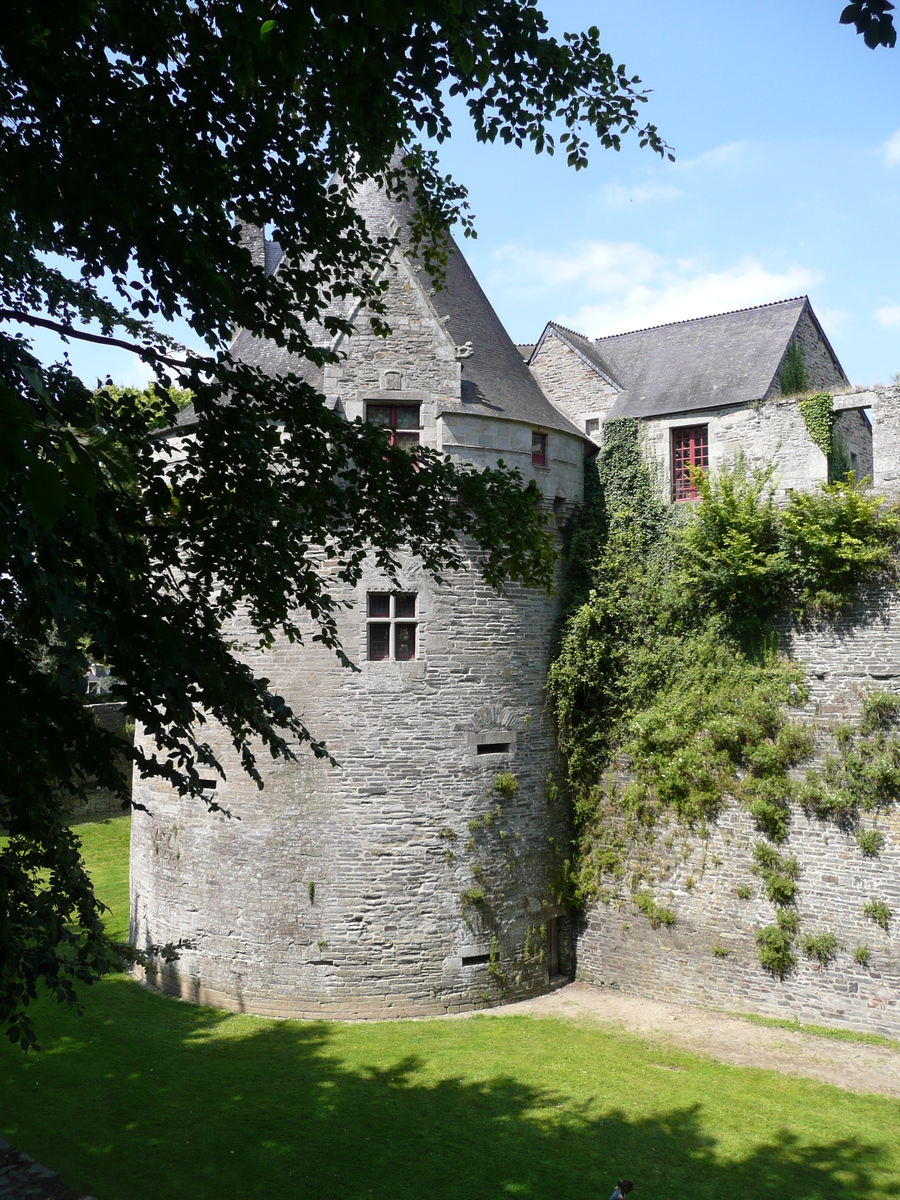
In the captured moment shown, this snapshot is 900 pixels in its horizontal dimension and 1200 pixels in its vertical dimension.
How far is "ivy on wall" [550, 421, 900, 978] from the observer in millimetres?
12375

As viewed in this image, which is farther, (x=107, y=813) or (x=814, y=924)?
(x=107, y=813)

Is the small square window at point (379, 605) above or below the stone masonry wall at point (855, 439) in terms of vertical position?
below

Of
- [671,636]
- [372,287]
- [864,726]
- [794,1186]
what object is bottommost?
[794,1186]

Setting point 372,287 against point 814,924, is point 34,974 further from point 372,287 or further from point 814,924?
point 814,924

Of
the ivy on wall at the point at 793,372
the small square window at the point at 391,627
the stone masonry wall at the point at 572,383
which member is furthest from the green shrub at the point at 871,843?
the stone masonry wall at the point at 572,383

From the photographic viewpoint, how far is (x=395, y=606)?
517 inches

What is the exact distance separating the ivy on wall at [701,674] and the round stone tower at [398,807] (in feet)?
3.36

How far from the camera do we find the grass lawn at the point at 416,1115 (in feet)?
28.2

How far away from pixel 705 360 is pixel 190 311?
11098mm

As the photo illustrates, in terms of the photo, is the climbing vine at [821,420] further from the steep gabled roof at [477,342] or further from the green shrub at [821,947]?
the green shrub at [821,947]

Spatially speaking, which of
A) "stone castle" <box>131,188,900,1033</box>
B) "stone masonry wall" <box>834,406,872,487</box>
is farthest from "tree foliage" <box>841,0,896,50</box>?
"stone masonry wall" <box>834,406,872,487</box>

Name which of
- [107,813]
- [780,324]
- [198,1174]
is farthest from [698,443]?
[107,813]

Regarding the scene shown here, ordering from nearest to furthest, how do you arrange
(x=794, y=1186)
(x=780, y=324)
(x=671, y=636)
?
(x=794, y=1186)
(x=671, y=636)
(x=780, y=324)

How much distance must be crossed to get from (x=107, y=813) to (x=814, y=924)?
18.4 meters
